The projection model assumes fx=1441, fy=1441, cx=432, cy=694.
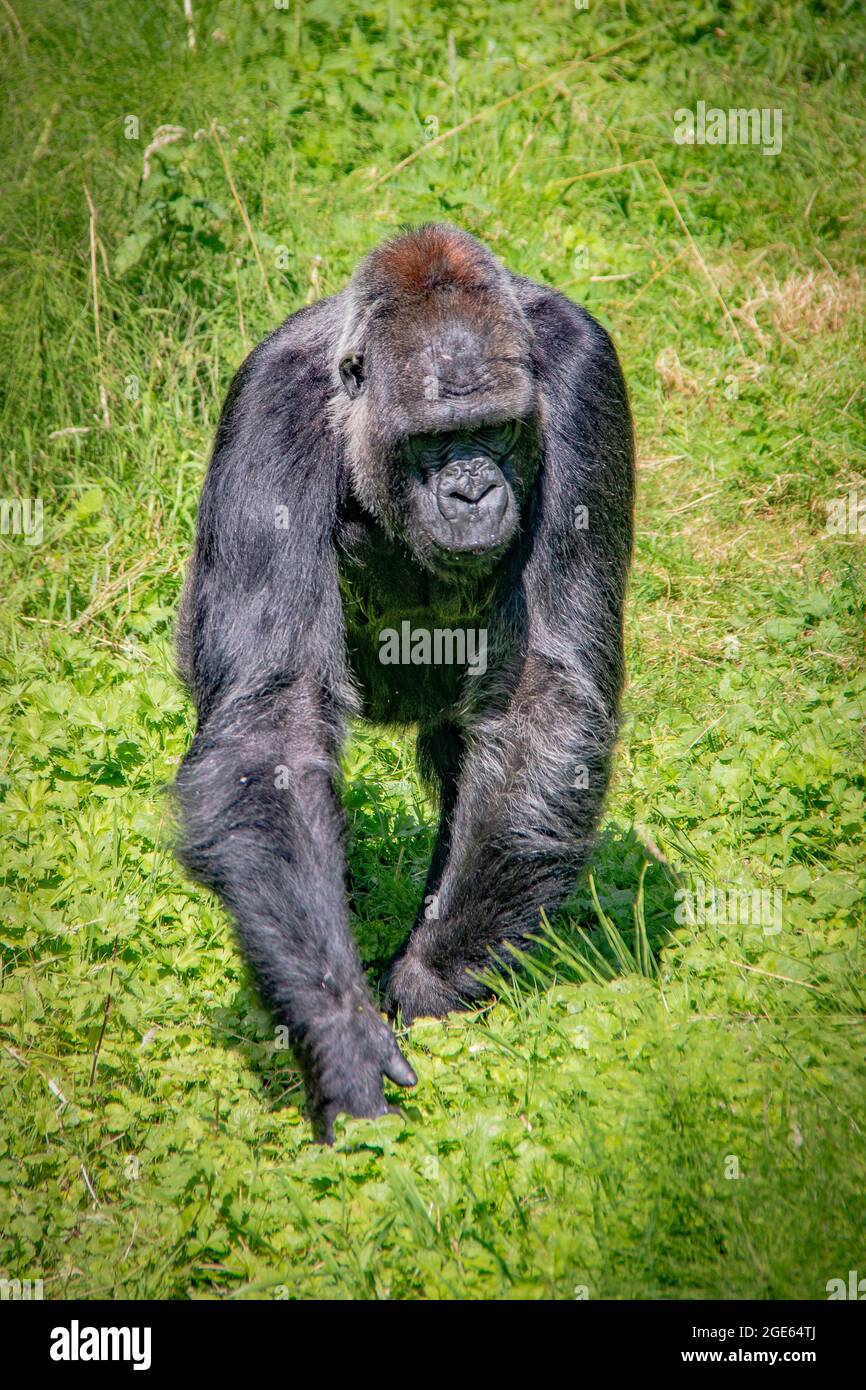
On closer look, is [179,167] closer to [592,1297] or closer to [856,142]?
[856,142]

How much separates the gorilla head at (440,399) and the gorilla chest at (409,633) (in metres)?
0.31

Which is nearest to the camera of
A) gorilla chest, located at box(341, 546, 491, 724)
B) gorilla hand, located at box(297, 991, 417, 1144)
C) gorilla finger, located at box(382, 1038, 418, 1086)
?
gorilla hand, located at box(297, 991, 417, 1144)

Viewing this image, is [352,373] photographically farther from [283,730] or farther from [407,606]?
[283,730]

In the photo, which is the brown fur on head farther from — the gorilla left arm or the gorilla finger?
the gorilla finger

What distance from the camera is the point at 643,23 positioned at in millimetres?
11008

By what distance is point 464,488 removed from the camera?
504 centimetres

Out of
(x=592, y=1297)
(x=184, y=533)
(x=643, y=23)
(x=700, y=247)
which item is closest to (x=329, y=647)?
(x=592, y=1297)

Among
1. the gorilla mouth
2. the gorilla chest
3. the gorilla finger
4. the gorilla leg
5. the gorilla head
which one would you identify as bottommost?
the gorilla finger

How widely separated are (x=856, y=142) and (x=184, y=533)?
568cm

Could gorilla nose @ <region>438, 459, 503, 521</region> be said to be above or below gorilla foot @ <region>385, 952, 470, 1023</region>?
above

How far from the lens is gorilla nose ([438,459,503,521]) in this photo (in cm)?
503

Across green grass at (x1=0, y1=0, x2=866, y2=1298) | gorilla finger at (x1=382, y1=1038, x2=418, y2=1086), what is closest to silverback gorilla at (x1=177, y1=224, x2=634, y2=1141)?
gorilla finger at (x1=382, y1=1038, x2=418, y2=1086)

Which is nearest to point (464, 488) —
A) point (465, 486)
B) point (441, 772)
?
point (465, 486)

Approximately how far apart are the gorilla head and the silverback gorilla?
0.01 metres
